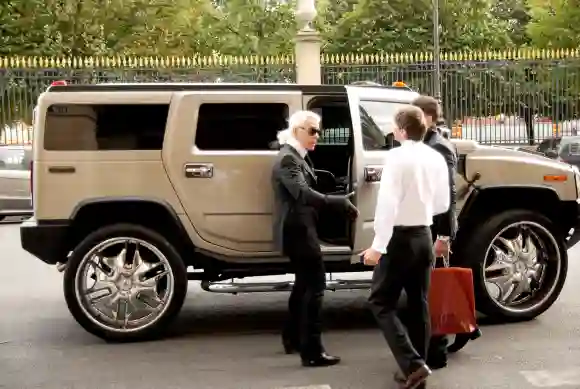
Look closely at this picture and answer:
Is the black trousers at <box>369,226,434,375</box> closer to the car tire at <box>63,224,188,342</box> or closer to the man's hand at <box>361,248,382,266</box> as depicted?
the man's hand at <box>361,248,382,266</box>

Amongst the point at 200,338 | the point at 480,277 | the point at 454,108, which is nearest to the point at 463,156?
the point at 480,277

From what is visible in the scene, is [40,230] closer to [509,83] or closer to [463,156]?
[463,156]

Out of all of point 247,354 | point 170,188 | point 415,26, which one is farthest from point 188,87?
point 415,26

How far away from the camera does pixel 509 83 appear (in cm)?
2531

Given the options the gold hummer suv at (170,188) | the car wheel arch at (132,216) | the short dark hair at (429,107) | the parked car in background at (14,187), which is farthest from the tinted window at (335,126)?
the parked car in background at (14,187)

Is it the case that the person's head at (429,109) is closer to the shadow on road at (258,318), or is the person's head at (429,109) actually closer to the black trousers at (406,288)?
the black trousers at (406,288)

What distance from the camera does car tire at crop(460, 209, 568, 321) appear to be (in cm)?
662

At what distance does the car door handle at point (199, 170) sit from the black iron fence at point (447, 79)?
17.2m

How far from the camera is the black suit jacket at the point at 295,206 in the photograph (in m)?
5.37

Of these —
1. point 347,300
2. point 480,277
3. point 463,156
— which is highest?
point 463,156

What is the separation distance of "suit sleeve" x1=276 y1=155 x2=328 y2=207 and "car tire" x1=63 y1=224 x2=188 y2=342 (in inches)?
53.5

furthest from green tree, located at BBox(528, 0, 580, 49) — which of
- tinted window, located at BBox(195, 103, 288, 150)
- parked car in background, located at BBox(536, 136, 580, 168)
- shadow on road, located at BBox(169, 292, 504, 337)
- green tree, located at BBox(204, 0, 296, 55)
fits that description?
tinted window, located at BBox(195, 103, 288, 150)

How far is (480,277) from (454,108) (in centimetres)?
1933

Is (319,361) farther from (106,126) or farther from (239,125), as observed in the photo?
(106,126)
